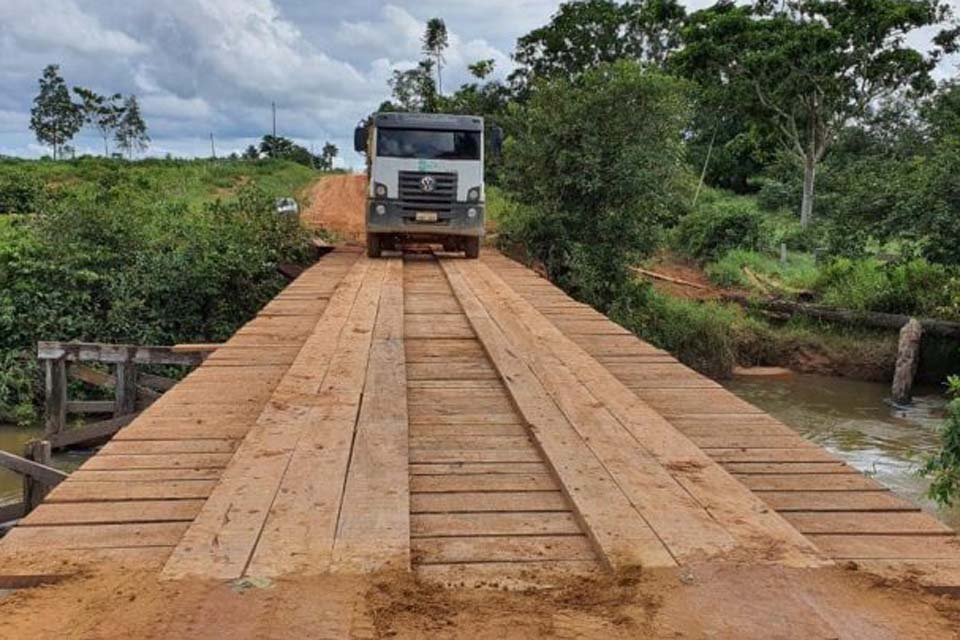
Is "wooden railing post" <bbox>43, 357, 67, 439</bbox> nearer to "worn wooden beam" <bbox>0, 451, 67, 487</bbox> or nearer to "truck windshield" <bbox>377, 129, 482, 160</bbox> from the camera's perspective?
"worn wooden beam" <bbox>0, 451, 67, 487</bbox>

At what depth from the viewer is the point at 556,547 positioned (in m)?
2.63

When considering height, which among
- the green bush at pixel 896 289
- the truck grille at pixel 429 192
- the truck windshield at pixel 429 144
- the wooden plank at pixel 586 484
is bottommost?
the green bush at pixel 896 289

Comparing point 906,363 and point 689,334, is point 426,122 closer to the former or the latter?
point 689,334

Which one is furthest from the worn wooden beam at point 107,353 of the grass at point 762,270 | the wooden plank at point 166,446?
the grass at point 762,270

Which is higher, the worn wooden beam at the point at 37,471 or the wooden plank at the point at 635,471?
the wooden plank at the point at 635,471

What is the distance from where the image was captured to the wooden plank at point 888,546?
Result: 2.62 metres

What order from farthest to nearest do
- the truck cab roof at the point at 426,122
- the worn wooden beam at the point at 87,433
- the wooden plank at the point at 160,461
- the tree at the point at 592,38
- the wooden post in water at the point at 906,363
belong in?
the tree at the point at 592,38 < the wooden post in water at the point at 906,363 < the truck cab roof at the point at 426,122 < the worn wooden beam at the point at 87,433 < the wooden plank at the point at 160,461

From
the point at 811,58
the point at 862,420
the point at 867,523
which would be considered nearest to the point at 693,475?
the point at 867,523

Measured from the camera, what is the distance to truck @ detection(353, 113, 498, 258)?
13.5 meters

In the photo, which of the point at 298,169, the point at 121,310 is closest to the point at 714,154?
the point at 298,169

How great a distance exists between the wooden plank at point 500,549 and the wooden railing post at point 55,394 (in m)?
9.25

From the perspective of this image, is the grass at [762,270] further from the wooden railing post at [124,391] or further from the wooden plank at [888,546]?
the wooden plank at [888,546]

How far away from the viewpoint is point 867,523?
2.92m

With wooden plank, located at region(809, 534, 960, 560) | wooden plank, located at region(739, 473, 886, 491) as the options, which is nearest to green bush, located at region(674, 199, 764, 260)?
wooden plank, located at region(739, 473, 886, 491)
